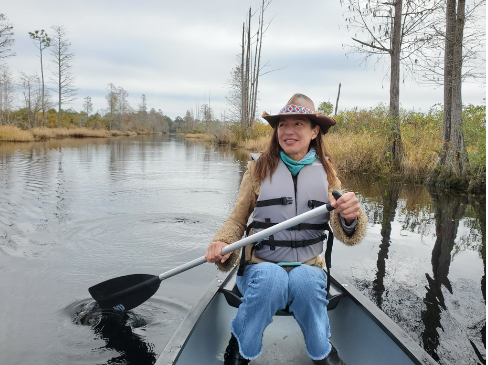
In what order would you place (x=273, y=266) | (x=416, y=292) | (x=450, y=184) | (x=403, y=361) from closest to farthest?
(x=403, y=361) → (x=273, y=266) → (x=416, y=292) → (x=450, y=184)

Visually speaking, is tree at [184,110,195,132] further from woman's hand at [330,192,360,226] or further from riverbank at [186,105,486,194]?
woman's hand at [330,192,360,226]

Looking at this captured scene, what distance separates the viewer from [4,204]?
20.7 feet

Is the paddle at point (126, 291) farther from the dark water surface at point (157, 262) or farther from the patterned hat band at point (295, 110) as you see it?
the patterned hat band at point (295, 110)

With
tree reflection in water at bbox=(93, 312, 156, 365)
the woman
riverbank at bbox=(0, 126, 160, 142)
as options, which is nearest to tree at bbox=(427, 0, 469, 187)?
the woman

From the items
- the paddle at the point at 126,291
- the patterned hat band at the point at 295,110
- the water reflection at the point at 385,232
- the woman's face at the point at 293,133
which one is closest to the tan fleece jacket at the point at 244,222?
the woman's face at the point at 293,133

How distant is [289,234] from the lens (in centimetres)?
213

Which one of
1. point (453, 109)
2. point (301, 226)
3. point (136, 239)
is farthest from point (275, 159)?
→ point (453, 109)

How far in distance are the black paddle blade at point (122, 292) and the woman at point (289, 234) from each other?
2.60 feet

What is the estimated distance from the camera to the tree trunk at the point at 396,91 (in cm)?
998

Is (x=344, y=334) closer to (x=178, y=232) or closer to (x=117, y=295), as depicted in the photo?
(x=117, y=295)

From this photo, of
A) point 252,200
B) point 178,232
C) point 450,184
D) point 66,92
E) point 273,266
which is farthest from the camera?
point 66,92

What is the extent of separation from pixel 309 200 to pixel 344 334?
86 centimetres

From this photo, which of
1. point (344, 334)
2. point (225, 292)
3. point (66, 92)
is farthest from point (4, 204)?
point (66, 92)

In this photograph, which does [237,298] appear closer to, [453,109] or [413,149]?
[453,109]
